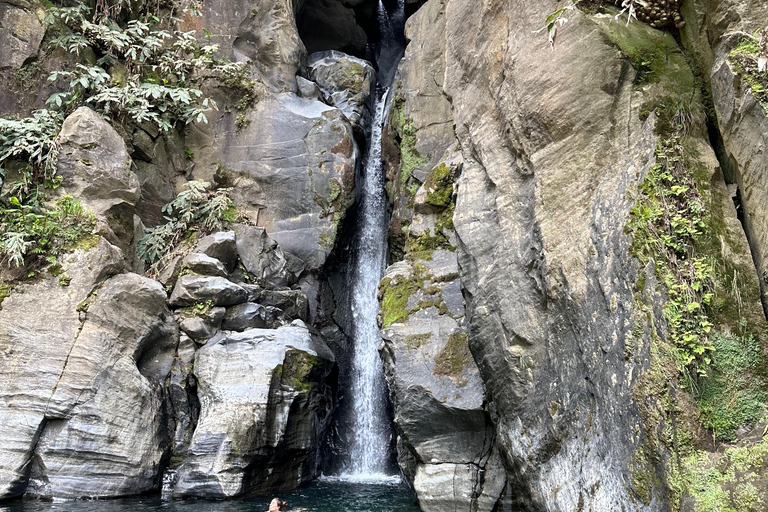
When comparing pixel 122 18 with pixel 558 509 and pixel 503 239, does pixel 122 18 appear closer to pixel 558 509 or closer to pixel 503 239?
pixel 503 239

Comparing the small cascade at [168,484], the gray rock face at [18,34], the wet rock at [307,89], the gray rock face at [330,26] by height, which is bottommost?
the small cascade at [168,484]

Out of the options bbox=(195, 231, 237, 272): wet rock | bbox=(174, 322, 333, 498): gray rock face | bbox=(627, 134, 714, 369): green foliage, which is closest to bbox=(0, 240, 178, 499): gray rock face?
bbox=(174, 322, 333, 498): gray rock face

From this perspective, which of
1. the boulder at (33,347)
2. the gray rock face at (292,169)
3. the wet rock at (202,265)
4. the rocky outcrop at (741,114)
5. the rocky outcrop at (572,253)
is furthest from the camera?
the gray rock face at (292,169)

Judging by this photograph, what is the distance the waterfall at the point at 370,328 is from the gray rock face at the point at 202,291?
410cm

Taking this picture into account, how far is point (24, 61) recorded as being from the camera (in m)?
13.7

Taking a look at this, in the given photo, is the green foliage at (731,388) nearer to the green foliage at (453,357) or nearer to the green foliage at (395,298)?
the green foliage at (453,357)

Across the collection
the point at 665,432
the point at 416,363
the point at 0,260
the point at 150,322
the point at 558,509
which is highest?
the point at 0,260

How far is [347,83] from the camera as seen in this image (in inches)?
750

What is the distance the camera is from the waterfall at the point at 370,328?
1416cm

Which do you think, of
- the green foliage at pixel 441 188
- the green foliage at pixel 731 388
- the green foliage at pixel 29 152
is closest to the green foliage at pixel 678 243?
the green foliage at pixel 731 388

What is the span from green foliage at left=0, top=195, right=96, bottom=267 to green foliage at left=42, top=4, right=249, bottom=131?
294cm

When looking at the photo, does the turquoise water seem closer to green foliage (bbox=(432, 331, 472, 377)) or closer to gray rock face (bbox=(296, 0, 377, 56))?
green foliage (bbox=(432, 331, 472, 377))

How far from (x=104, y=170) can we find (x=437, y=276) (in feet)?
26.4

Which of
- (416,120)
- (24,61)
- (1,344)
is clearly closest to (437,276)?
→ (416,120)
